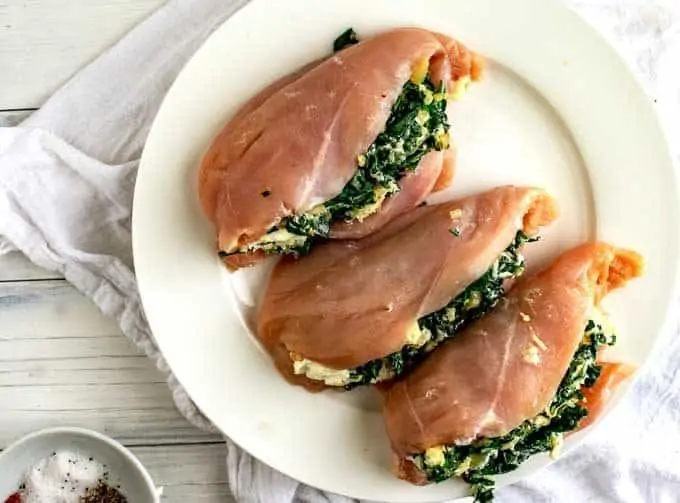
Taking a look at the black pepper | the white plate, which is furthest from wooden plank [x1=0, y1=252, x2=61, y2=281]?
the black pepper

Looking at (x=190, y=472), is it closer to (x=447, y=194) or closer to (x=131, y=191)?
(x=131, y=191)

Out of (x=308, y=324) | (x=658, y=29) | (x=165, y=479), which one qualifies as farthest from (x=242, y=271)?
(x=658, y=29)

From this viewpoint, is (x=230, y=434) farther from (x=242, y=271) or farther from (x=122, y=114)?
(x=122, y=114)

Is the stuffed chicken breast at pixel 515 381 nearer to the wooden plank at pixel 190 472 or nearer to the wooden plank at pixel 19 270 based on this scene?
the wooden plank at pixel 190 472

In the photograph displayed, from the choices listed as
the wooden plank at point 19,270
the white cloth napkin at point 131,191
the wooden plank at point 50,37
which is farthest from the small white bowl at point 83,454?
the wooden plank at point 50,37

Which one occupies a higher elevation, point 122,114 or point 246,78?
point 246,78

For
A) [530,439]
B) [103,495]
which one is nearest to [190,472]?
[103,495]
